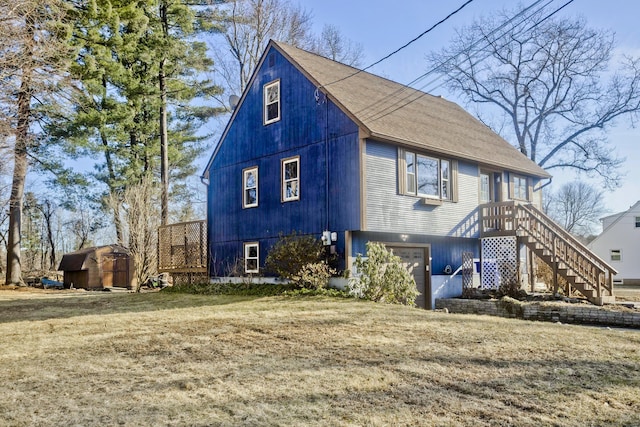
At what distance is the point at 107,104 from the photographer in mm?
24844

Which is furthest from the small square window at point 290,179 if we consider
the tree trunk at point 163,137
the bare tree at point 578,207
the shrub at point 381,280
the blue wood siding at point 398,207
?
the bare tree at point 578,207

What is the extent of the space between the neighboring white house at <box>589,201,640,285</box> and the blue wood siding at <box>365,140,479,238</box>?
2287cm

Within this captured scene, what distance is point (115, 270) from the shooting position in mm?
23422

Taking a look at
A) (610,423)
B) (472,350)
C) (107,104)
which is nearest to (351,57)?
(107,104)

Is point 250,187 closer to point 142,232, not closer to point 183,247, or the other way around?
point 183,247

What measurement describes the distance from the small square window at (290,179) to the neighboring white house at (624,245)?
90.6ft

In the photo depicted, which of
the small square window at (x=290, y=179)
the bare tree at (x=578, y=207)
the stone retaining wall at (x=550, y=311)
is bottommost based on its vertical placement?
the stone retaining wall at (x=550, y=311)

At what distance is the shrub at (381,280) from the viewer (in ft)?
41.0

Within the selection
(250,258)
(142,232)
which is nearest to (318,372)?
(250,258)

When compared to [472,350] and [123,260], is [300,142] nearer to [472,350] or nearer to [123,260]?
[472,350]

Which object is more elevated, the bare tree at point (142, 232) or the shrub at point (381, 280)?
the bare tree at point (142, 232)

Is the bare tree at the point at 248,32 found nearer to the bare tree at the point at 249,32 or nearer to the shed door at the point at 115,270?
the bare tree at the point at 249,32

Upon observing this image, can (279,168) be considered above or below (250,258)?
above

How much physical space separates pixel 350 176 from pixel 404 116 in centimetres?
413
